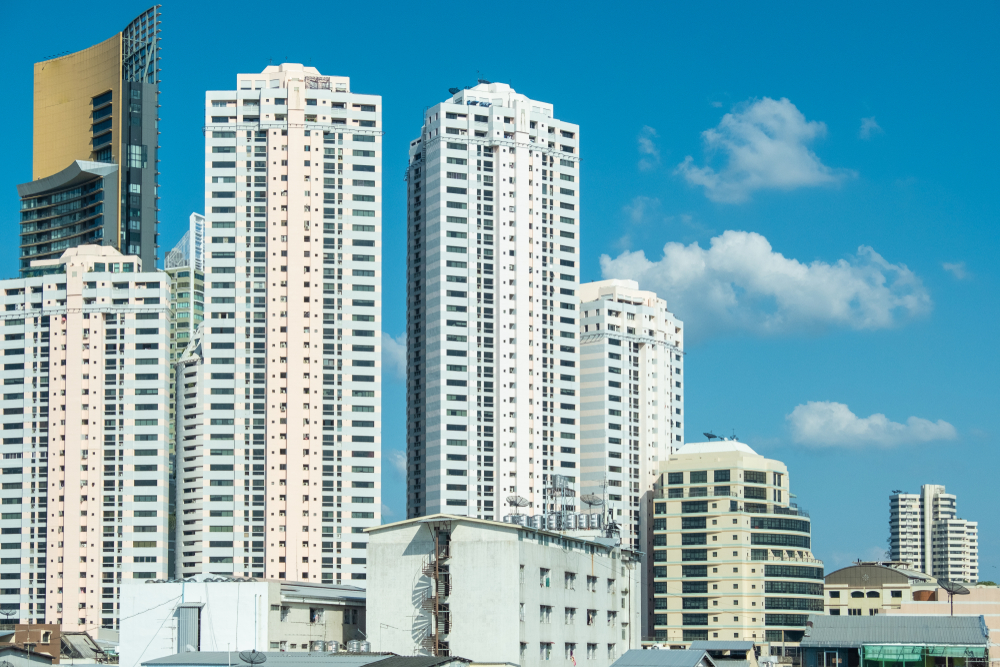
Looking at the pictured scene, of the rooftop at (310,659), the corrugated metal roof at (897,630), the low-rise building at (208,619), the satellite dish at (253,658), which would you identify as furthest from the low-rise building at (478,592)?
the corrugated metal roof at (897,630)

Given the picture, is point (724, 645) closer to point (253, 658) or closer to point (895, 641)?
point (895, 641)

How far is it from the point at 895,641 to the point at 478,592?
63.0m

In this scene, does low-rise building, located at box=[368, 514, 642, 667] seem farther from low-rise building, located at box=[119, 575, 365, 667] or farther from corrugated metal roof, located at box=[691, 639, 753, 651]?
corrugated metal roof, located at box=[691, 639, 753, 651]

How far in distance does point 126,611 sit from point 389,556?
2800cm

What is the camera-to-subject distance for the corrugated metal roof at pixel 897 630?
170250 millimetres

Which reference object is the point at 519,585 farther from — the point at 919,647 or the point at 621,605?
the point at 919,647

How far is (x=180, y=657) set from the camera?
12975 centimetres

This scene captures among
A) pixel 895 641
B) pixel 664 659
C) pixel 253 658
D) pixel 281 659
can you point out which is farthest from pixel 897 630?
pixel 253 658

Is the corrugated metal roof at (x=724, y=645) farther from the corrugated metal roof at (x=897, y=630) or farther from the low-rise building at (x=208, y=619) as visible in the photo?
the low-rise building at (x=208, y=619)

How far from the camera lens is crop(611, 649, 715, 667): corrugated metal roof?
126m

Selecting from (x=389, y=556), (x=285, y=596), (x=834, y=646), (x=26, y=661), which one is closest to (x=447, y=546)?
(x=389, y=556)

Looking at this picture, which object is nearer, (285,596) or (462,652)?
(462,652)

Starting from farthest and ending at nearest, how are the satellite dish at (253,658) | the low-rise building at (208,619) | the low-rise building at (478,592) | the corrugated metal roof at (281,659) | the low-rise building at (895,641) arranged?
the low-rise building at (895,641) < the low-rise building at (208,619) < the low-rise building at (478,592) < the corrugated metal roof at (281,659) < the satellite dish at (253,658)

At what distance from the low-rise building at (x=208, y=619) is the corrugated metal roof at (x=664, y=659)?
1314 inches
